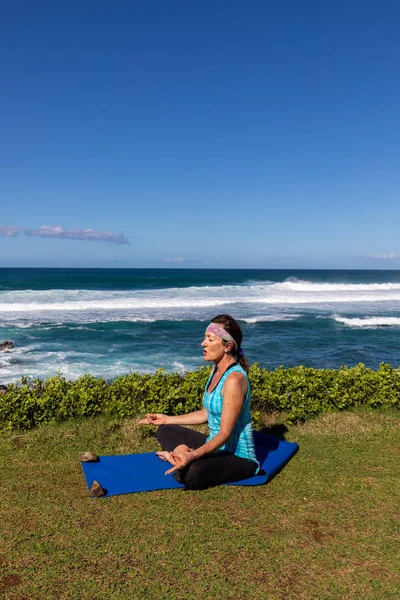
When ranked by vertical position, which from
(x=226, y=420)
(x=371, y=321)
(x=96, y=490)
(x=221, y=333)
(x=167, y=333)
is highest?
(x=221, y=333)

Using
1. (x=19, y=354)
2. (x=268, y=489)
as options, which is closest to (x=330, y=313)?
(x=19, y=354)

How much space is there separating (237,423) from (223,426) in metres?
0.29

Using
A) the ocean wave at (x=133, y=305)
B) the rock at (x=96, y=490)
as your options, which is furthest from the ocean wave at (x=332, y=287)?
the rock at (x=96, y=490)

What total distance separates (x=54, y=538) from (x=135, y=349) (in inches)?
670

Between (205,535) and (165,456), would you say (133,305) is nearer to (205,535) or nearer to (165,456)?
(165,456)

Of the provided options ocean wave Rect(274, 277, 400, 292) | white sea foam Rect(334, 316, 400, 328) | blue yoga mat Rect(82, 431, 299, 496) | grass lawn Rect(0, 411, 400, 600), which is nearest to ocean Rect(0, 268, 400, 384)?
white sea foam Rect(334, 316, 400, 328)

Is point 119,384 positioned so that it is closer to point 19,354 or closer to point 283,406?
point 283,406

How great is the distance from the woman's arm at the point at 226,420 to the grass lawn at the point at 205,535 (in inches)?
17.8

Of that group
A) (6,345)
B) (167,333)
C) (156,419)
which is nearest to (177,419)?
(156,419)

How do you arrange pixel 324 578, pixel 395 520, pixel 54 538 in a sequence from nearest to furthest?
pixel 324 578, pixel 54 538, pixel 395 520

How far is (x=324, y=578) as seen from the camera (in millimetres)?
3611

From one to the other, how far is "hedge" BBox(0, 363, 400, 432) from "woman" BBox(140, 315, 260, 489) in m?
1.73

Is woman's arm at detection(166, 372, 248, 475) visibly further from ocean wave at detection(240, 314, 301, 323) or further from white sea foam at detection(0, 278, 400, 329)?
ocean wave at detection(240, 314, 301, 323)

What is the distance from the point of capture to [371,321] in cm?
3064
